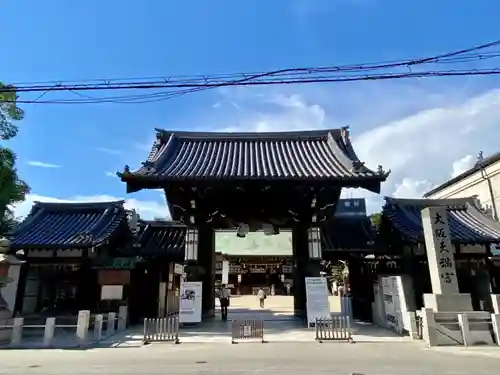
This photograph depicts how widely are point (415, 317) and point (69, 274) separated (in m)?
14.9

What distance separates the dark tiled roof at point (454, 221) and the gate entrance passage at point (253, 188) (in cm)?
292

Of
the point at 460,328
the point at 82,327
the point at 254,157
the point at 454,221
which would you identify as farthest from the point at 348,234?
the point at 82,327

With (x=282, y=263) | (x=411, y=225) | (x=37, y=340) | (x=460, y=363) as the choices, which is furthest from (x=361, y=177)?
(x=282, y=263)

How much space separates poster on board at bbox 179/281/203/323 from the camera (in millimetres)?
15078

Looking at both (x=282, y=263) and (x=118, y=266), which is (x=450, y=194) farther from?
(x=118, y=266)

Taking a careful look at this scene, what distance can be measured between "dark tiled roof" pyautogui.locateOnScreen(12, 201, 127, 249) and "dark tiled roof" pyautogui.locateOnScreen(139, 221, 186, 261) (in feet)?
5.37

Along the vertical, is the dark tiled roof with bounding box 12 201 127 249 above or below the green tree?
below

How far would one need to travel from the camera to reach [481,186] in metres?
30.5

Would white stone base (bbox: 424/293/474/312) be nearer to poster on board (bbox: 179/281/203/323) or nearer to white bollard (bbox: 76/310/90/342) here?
poster on board (bbox: 179/281/203/323)

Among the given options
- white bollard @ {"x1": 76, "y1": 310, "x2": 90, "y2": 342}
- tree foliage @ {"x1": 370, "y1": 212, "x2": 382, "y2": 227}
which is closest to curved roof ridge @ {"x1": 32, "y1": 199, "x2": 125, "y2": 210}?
white bollard @ {"x1": 76, "y1": 310, "x2": 90, "y2": 342}

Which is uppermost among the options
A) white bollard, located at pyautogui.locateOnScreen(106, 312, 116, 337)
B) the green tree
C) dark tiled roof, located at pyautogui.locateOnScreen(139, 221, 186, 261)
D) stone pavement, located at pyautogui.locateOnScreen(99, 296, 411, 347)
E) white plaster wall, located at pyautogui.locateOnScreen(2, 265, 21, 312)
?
the green tree

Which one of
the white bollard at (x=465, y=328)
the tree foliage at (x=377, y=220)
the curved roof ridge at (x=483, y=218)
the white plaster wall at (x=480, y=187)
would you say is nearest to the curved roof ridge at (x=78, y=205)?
the tree foliage at (x=377, y=220)

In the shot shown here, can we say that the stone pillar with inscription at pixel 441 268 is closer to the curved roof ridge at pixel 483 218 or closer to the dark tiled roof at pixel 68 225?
the curved roof ridge at pixel 483 218

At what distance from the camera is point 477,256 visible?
1777cm
